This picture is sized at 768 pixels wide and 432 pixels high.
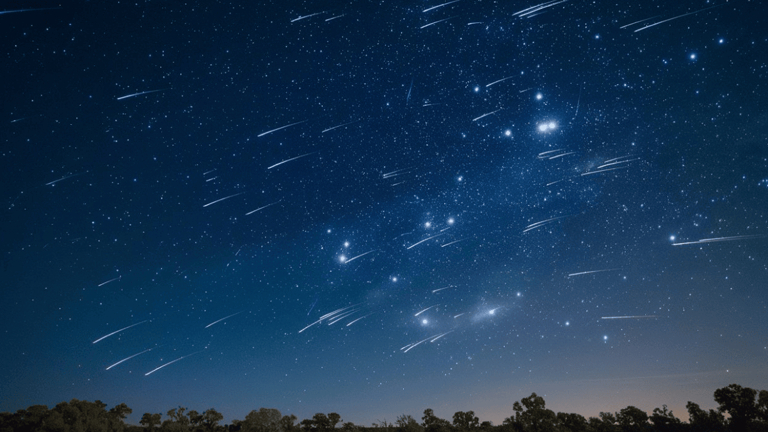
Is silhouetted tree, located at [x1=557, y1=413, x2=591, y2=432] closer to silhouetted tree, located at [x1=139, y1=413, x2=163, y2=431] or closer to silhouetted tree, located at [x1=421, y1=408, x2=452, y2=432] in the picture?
silhouetted tree, located at [x1=421, y1=408, x2=452, y2=432]

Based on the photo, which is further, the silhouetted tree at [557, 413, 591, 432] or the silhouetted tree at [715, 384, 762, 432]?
the silhouetted tree at [557, 413, 591, 432]

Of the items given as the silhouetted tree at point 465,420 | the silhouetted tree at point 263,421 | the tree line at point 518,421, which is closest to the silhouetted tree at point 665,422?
the tree line at point 518,421

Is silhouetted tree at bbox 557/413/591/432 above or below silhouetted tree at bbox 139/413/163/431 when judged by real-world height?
below

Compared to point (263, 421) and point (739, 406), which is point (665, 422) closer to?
point (739, 406)

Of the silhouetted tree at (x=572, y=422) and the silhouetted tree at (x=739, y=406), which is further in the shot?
the silhouetted tree at (x=572, y=422)

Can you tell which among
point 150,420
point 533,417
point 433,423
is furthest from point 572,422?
point 150,420

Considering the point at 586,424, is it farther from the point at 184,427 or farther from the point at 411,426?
the point at 184,427

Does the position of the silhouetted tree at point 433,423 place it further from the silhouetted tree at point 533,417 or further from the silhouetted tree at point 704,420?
the silhouetted tree at point 704,420

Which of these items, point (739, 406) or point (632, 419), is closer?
point (739, 406)

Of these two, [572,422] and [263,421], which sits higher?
[263,421]

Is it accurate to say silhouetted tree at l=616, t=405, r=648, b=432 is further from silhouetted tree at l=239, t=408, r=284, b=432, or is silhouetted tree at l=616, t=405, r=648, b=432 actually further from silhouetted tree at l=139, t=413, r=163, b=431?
silhouetted tree at l=139, t=413, r=163, b=431

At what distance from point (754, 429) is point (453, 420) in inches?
1570

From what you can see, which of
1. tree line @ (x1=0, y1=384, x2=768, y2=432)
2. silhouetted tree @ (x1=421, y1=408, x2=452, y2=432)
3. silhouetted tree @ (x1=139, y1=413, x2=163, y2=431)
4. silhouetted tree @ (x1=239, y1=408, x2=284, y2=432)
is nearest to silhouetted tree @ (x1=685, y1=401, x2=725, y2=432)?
tree line @ (x1=0, y1=384, x2=768, y2=432)

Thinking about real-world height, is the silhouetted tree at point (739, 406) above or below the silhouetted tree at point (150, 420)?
below
